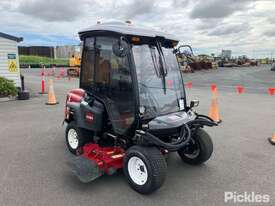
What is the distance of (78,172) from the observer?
12.1 ft

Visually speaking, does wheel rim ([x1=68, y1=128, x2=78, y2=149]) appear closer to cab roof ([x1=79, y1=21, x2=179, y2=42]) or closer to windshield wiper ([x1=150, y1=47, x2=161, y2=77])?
cab roof ([x1=79, y1=21, x2=179, y2=42])

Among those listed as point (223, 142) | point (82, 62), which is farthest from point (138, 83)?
point (223, 142)

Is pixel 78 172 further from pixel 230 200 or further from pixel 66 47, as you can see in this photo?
pixel 66 47

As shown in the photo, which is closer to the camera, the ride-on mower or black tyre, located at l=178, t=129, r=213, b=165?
the ride-on mower

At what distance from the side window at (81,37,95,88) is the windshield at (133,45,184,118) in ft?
3.06

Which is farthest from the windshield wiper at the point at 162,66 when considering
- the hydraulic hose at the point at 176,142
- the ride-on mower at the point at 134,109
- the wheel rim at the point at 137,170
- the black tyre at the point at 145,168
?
the wheel rim at the point at 137,170

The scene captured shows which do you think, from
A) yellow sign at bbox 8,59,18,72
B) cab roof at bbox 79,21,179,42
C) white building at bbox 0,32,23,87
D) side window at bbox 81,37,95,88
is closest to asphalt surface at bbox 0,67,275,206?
side window at bbox 81,37,95,88

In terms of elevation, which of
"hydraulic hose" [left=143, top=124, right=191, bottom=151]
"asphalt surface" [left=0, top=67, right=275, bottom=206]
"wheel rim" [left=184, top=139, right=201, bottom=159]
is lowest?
"asphalt surface" [left=0, top=67, right=275, bottom=206]

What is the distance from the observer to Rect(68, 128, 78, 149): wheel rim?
483cm

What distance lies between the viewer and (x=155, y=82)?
12.7 ft

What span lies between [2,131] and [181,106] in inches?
180

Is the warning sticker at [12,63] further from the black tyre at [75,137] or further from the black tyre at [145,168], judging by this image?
the black tyre at [145,168]

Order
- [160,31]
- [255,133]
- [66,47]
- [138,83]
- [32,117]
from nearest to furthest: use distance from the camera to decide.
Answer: [138,83] → [160,31] → [255,133] → [32,117] → [66,47]

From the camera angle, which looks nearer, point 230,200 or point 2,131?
point 230,200
